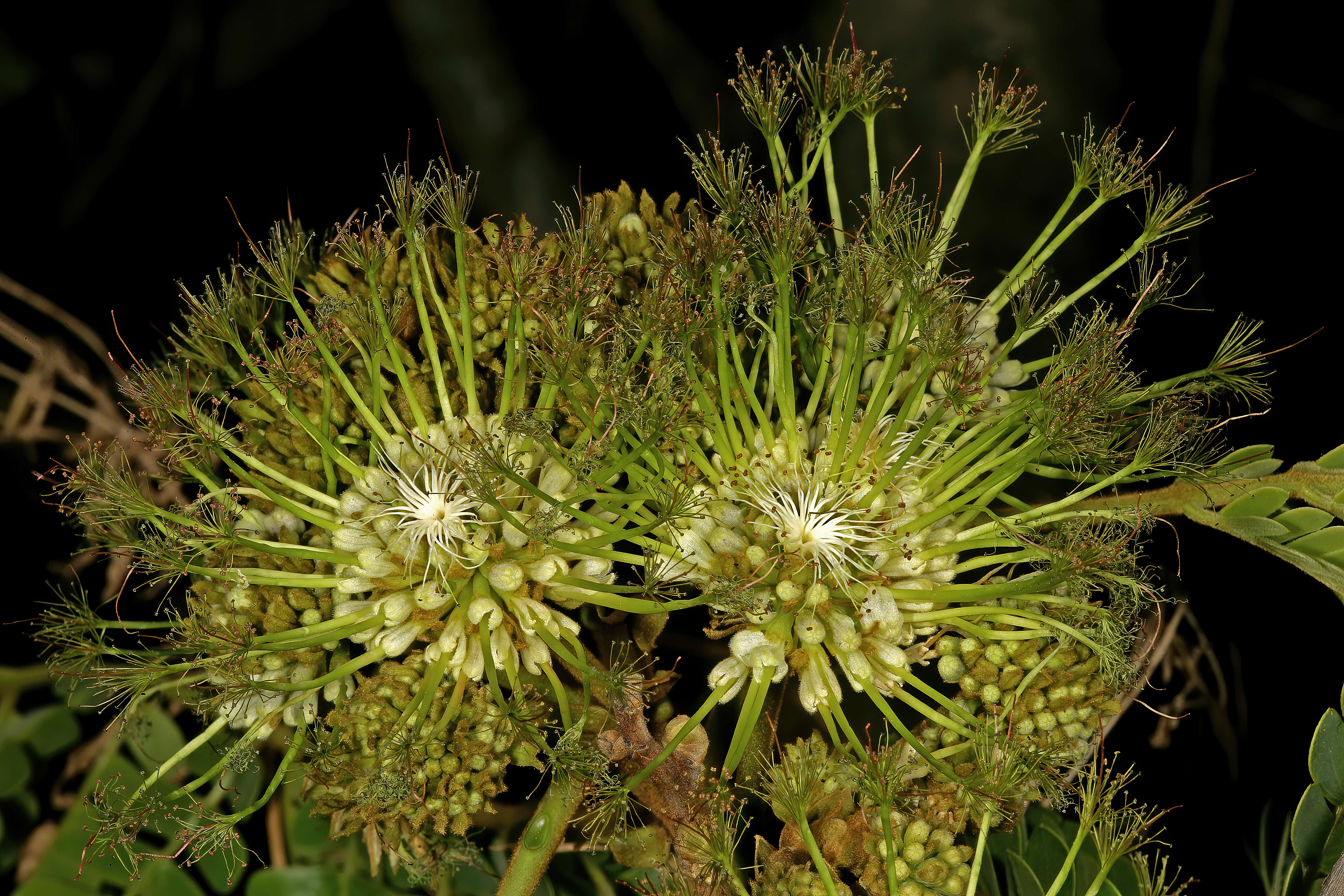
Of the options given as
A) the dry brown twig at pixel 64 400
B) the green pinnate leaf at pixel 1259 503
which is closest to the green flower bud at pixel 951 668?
the green pinnate leaf at pixel 1259 503

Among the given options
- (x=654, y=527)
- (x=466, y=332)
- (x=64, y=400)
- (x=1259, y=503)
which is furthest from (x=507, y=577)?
(x=64, y=400)

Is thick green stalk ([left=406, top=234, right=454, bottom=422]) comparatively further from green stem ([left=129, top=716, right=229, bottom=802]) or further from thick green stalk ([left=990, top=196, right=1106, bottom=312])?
thick green stalk ([left=990, top=196, right=1106, bottom=312])

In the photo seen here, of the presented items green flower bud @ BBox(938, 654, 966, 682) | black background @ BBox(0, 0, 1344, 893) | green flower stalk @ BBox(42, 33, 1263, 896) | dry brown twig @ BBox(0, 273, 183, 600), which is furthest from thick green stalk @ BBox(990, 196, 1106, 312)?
dry brown twig @ BBox(0, 273, 183, 600)

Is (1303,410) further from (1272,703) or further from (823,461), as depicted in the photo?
(823,461)

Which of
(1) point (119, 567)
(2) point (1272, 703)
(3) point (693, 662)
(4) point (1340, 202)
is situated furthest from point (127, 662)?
(4) point (1340, 202)

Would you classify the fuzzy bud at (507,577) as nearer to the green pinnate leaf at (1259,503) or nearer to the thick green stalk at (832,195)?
the thick green stalk at (832,195)

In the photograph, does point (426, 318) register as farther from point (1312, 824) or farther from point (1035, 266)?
point (1312, 824)
